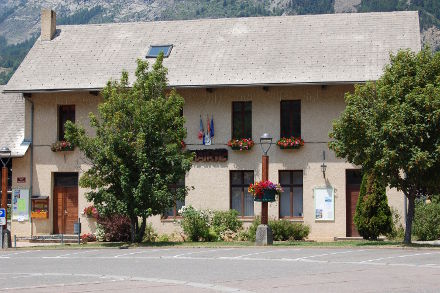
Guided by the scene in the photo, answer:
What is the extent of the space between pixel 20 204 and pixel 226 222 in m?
9.39

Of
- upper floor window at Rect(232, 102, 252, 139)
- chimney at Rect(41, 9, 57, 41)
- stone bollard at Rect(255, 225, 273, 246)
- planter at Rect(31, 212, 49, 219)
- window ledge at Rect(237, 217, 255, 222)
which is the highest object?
chimney at Rect(41, 9, 57, 41)

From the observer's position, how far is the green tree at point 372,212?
108 ft

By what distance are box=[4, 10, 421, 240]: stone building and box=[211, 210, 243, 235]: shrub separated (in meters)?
0.82

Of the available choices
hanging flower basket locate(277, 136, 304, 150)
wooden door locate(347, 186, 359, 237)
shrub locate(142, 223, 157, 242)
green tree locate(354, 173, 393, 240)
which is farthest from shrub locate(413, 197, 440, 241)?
shrub locate(142, 223, 157, 242)

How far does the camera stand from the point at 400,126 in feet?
86.7

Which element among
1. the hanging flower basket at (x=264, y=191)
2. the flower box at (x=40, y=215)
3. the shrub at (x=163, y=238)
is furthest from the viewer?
the flower box at (x=40, y=215)

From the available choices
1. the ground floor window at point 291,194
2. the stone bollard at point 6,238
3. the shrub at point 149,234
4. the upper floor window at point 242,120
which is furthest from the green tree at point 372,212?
the stone bollard at point 6,238

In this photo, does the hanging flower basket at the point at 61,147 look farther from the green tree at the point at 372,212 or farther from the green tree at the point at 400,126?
the green tree at the point at 400,126

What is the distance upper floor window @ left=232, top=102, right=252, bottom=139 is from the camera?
36250 millimetres

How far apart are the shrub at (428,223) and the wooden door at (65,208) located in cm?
1444

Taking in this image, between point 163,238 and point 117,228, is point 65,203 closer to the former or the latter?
point 117,228

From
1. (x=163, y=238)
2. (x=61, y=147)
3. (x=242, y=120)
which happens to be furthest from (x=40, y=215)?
(x=242, y=120)

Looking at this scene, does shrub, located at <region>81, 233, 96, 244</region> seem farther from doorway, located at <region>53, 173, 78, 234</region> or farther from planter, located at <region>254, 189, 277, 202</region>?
planter, located at <region>254, 189, 277, 202</region>

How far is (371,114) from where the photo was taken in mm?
27484
